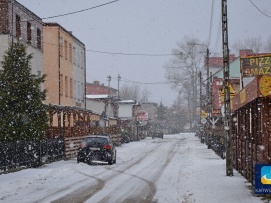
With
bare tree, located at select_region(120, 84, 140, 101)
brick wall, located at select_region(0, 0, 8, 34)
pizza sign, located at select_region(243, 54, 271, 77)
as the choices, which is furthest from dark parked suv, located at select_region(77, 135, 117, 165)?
bare tree, located at select_region(120, 84, 140, 101)

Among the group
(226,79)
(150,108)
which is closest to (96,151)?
(226,79)

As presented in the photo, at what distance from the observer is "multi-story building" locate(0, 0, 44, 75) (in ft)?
106

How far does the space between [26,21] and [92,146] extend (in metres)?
11.2

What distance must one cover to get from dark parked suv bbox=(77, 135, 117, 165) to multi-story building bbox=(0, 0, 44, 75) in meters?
5.02

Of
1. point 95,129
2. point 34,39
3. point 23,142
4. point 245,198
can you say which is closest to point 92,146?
point 23,142

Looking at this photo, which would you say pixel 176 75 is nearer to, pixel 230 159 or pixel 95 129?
pixel 95 129

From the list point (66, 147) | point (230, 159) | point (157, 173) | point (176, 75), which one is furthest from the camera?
point (176, 75)

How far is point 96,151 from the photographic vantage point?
1115 inches

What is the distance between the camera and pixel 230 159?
20781 mm

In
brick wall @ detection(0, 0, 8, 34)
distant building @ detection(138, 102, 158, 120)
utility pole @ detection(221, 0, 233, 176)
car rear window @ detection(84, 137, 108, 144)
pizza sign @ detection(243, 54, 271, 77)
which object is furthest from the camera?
distant building @ detection(138, 102, 158, 120)

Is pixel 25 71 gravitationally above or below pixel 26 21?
below

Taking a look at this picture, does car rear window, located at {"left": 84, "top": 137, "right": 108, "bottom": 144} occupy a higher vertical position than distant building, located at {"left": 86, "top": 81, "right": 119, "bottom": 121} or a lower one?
lower

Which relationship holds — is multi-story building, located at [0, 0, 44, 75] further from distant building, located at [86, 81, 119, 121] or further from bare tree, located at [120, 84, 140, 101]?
bare tree, located at [120, 84, 140, 101]

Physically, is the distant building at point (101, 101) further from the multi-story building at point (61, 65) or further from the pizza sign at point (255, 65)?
the pizza sign at point (255, 65)
